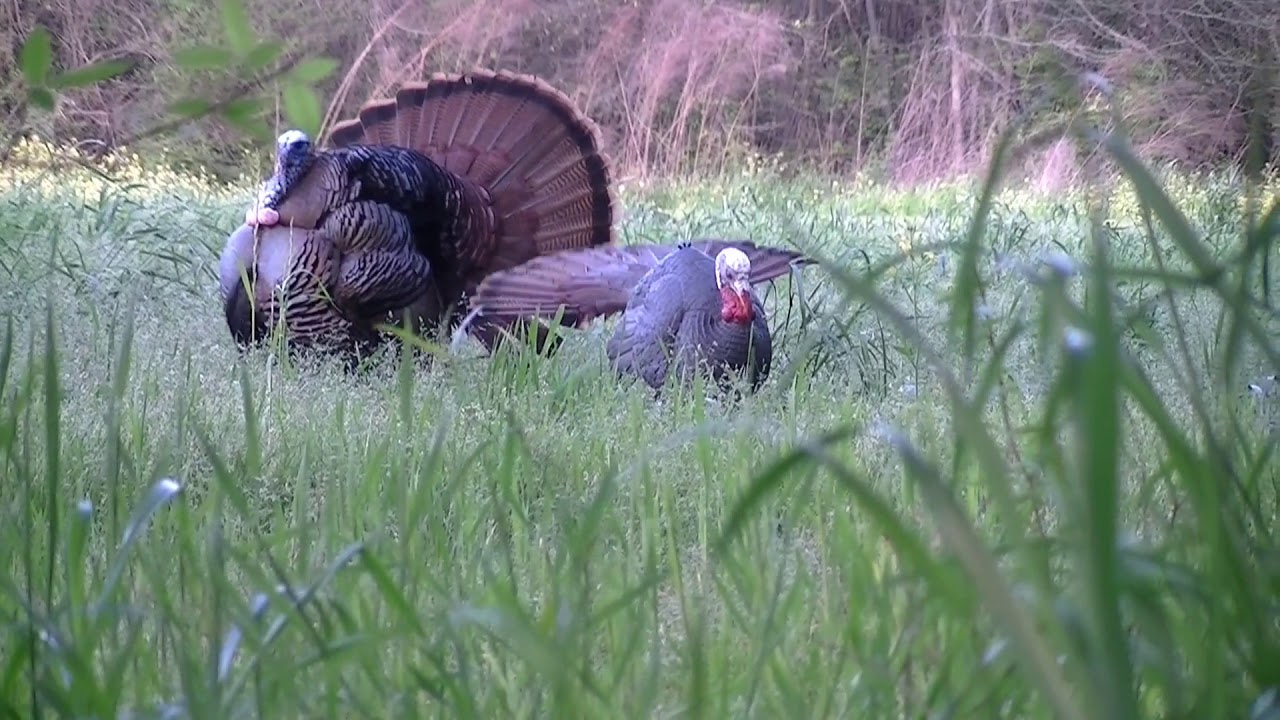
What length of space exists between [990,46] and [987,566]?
10.3m

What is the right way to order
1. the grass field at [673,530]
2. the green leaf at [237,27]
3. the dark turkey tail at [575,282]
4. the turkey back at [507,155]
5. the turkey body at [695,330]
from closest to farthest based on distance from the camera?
the grass field at [673,530], the green leaf at [237,27], the turkey body at [695,330], the dark turkey tail at [575,282], the turkey back at [507,155]

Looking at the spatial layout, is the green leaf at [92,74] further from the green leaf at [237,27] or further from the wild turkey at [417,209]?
the wild turkey at [417,209]

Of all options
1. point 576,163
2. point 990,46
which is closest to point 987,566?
point 576,163

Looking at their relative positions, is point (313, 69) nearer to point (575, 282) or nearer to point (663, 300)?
point (663, 300)

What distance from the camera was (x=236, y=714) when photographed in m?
1.03

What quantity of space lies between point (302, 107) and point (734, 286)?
7.27ft

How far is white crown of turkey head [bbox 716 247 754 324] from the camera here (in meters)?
3.28

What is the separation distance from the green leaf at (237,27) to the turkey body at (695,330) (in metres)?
2.05

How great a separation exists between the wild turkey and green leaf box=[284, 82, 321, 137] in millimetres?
2234

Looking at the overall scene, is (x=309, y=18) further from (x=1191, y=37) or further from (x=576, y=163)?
(x=1191, y=37)

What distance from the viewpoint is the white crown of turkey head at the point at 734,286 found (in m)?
3.28

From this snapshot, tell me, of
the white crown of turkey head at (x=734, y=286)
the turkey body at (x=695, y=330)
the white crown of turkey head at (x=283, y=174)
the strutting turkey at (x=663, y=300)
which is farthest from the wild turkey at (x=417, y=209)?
the white crown of turkey head at (x=734, y=286)

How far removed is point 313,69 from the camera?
1.13 m

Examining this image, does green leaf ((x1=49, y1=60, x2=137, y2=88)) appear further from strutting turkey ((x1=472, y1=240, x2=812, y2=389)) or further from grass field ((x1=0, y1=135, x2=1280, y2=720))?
strutting turkey ((x1=472, y1=240, x2=812, y2=389))
